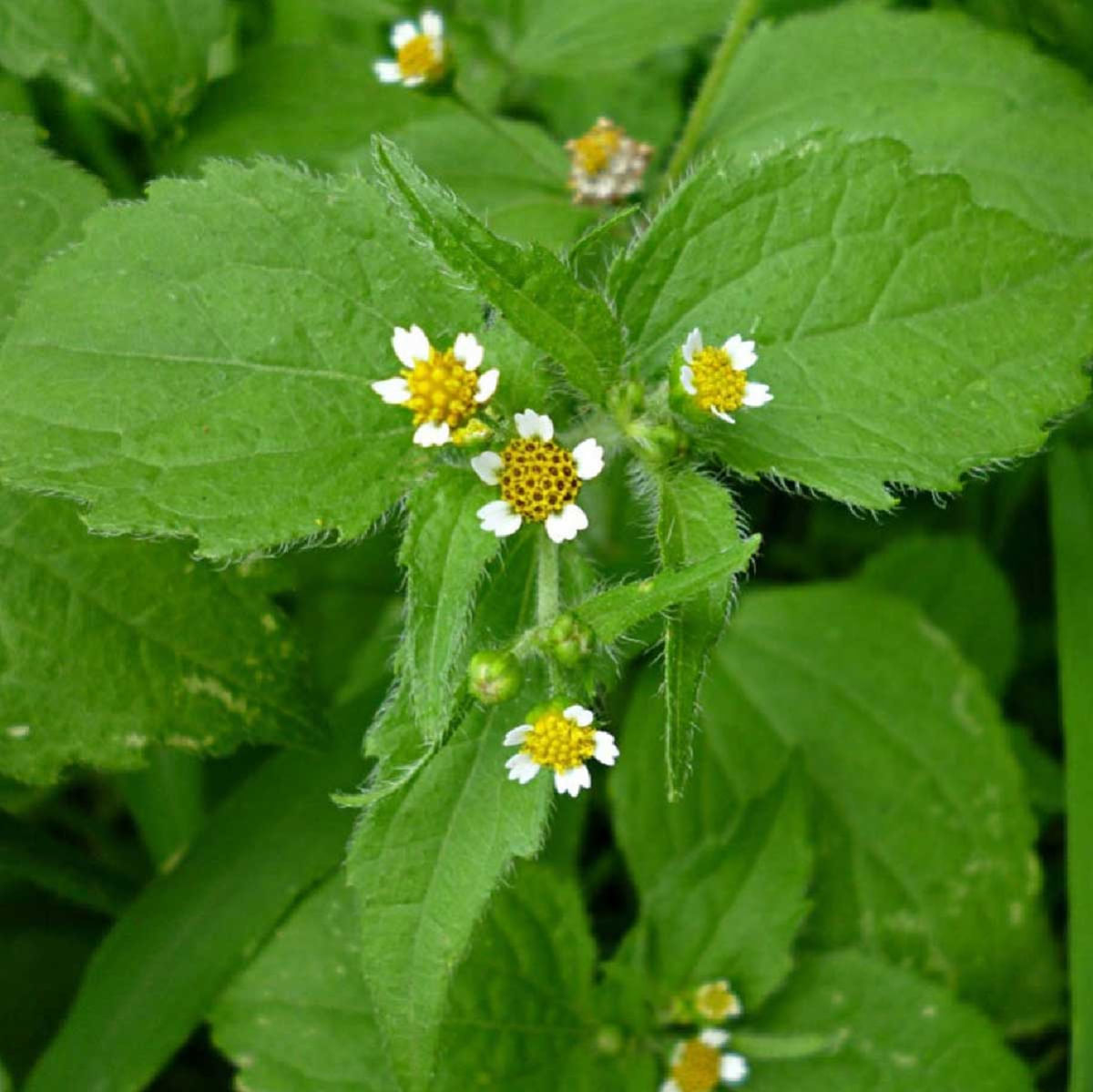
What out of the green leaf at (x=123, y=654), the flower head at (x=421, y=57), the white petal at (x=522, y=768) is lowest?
Result: the green leaf at (x=123, y=654)

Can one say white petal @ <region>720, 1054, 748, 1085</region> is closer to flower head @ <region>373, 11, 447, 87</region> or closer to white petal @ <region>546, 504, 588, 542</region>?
white petal @ <region>546, 504, 588, 542</region>

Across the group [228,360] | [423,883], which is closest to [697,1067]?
[423,883]

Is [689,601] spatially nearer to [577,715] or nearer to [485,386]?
[577,715]

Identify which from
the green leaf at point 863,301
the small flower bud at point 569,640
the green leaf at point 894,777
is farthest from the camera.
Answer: the green leaf at point 894,777

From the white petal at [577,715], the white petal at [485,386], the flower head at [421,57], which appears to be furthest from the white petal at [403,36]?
the white petal at [577,715]

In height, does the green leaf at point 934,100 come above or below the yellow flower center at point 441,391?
above

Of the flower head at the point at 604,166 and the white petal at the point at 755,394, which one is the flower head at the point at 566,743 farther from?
the flower head at the point at 604,166
